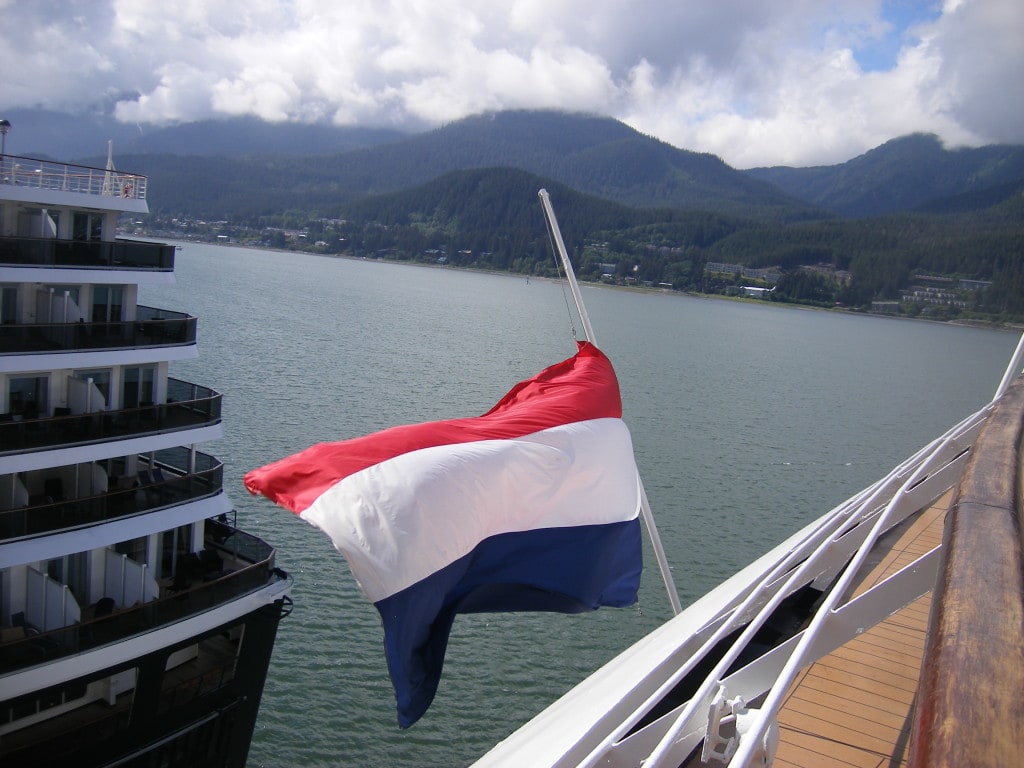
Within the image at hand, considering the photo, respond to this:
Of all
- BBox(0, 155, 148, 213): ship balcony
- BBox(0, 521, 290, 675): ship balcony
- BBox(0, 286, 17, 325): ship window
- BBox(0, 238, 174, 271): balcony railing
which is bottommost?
BBox(0, 521, 290, 675): ship balcony

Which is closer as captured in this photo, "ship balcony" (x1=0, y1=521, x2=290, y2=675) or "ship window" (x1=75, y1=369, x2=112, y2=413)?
"ship balcony" (x1=0, y1=521, x2=290, y2=675)

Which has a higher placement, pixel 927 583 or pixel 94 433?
pixel 927 583

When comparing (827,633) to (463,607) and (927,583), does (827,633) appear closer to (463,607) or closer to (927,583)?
(927,583)

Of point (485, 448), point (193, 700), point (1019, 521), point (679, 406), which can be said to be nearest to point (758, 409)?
point (679, 406)

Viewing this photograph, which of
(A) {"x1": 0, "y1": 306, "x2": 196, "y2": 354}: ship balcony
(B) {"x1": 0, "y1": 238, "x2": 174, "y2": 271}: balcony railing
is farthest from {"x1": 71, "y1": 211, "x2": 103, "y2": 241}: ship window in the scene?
(A) {"x1": 0, "y1": 306, "x2": 196, "y2": 354}: ship balcony

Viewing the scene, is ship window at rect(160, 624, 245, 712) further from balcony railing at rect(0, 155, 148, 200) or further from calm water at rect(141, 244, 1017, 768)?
balcony railing at rect(0, 155, 148, 200)

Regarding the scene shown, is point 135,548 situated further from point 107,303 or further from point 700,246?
point 700,246

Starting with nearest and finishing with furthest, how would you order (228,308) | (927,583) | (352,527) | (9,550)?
(927,583) < (352,527) < (9,550) < (228,308)
